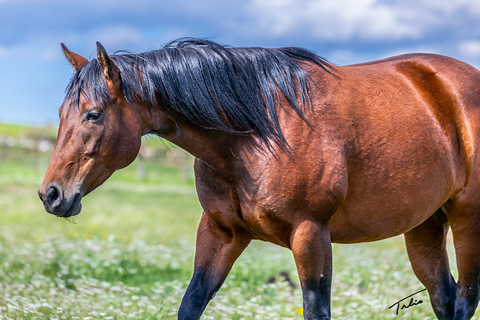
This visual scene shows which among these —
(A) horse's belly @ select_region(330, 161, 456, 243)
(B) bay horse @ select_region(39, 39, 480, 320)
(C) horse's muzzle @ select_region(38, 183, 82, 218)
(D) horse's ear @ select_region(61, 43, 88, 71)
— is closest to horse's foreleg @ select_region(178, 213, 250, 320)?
(B) bay horse @ select_region(39, 39, 480, 320)

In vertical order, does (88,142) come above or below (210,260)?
above

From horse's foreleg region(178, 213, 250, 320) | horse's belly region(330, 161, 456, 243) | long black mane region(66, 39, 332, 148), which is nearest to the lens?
long black mane region(66, 39, 332, 148)

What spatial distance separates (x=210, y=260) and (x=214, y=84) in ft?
4.02

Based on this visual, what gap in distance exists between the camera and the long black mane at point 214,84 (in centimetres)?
328

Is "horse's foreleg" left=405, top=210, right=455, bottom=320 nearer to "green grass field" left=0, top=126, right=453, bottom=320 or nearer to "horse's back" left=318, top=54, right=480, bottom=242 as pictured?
"horse's back" left=318, top=54, right=480, bottom=242

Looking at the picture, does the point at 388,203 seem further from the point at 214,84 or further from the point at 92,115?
the point at 92,115

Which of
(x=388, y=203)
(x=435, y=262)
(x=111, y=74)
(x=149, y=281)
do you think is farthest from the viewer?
(x=149, y=281)

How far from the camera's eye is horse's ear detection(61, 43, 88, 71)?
3.42 m

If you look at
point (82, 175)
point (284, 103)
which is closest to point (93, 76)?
point (82, 175)

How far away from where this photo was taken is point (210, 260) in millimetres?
3824

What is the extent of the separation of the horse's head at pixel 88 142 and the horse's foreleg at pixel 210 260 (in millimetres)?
935

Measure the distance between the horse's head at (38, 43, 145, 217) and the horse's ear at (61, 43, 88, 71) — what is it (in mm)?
276

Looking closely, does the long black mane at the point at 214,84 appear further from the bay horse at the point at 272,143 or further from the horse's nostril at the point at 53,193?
the horse's nostril at the point at 53,193

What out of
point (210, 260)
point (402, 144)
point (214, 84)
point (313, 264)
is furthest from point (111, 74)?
point (402, 144)
